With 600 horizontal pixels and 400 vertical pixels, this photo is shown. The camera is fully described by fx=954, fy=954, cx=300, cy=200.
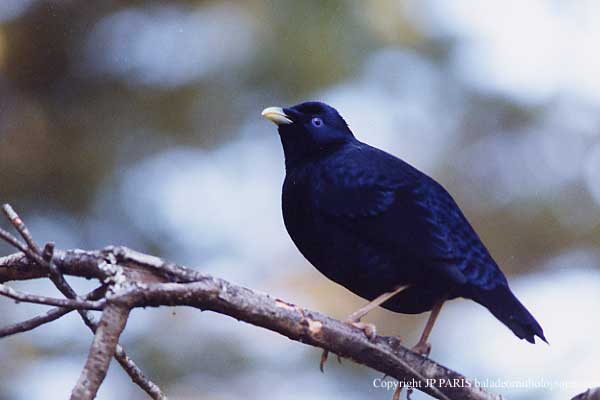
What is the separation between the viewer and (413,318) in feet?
32.5

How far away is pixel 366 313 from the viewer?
4.68 m

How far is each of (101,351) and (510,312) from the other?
A: 2.26 m

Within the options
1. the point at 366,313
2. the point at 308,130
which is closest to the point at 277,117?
the point at 308,130

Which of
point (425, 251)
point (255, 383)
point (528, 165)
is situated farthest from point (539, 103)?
point (425, 251)

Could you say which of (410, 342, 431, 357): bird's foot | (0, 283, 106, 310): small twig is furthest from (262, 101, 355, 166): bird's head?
(0, 283, 106, 310): small twig

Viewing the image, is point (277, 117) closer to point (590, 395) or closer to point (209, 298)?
point (209, 298)

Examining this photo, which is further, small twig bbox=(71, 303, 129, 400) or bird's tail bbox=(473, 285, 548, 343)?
bird's tail bbox=(473, 285, 548, 343)

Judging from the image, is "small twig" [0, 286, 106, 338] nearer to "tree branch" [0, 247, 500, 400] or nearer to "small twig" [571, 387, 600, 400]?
"tree branch" [0, 247, 500, 400]

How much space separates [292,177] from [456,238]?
0.99 metres

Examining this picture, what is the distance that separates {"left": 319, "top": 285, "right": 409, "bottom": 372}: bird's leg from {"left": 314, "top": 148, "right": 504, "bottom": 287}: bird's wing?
242 mm

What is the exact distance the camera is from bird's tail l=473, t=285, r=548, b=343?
4.50m

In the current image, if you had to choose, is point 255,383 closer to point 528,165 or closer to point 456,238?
point 528,165

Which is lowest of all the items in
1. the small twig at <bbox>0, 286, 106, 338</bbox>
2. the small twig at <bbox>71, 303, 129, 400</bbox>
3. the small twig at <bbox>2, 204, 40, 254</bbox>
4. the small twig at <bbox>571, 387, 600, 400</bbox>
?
the small twig at <bbox>571, 387, 600, 400</bbox>

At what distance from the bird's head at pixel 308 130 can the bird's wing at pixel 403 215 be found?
0.39 metres
